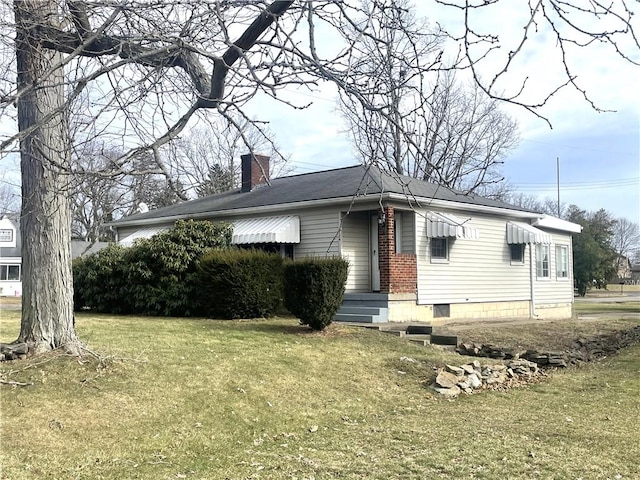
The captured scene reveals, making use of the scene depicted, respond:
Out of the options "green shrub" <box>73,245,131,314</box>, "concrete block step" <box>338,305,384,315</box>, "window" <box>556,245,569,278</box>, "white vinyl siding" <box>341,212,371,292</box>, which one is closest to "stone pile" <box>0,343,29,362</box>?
"concrete block step" <box>338,305,384,315</box>

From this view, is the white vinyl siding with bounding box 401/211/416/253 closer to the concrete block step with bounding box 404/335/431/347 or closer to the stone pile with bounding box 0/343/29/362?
the concrete block step with bounding box 404/335/431/347

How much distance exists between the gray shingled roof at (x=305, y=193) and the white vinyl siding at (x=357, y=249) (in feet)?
3.15

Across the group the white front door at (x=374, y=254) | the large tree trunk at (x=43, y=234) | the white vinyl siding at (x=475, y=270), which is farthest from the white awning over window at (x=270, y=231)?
the large tree trunk at (x=43, y=234)

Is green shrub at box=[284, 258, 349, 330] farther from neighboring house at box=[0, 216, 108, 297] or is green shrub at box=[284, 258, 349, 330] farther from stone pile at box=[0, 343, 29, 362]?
neighboring house at box=[0, 216, 108, 297]

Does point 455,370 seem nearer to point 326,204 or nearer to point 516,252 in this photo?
point 326,204

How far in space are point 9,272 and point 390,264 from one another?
3600cm

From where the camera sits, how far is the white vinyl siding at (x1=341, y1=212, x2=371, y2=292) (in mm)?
16625

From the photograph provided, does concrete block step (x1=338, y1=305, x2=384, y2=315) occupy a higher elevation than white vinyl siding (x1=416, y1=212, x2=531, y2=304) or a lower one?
lower

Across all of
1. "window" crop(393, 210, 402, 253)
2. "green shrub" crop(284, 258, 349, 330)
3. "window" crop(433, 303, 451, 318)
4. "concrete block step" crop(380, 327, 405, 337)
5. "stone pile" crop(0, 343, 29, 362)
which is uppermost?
"window" crop(393, 210, 402, 253)

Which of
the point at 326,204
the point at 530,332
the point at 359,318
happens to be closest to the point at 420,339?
the point at 359,318

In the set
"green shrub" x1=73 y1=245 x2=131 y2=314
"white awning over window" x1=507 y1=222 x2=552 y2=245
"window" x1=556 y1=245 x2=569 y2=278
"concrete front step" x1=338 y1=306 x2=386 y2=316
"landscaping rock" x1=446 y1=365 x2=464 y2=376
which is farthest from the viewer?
"window" x1=556 y1=245 x2=569 y2=278

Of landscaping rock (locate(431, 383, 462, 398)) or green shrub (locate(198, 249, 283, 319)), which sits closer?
landscaping rock (locate(431, 383, 462, 398))

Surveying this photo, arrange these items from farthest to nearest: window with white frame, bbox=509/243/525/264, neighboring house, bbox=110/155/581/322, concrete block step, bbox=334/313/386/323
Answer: window with white frame, bbox=509/243/525/264 < neighboring house, bbox=110/155/581/322 < concrete block step, bbox=334/313/386/323

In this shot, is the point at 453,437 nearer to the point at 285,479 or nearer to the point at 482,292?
the point at 285,479
